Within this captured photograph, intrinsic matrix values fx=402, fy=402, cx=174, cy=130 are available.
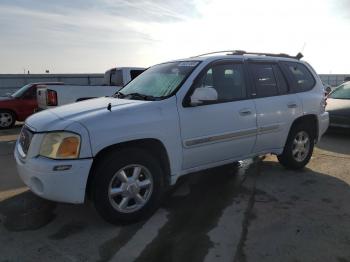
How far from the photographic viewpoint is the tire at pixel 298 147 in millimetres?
6227

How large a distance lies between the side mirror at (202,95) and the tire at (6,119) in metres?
9.27

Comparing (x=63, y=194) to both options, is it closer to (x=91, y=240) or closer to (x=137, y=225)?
(x=91, y=240)

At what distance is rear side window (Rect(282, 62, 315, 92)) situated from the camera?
247 inches

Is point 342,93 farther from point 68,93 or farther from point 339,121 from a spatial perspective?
point 68,93

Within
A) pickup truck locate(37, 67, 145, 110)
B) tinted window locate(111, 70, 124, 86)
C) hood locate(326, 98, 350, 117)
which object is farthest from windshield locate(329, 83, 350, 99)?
tinted window locate(111, 70, 124, 86)

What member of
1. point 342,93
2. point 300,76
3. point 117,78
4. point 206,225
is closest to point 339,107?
point 342,93

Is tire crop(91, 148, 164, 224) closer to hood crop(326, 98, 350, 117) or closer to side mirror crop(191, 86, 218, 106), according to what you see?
side mirror crop(191, 86, 218, 106)

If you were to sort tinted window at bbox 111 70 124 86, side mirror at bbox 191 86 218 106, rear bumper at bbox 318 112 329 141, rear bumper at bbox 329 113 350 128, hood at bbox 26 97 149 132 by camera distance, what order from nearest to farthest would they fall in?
hood at bbox 26 97 149 132
side mirror at bbox 191 86 218 106
rear bumper at bbox 318 112 329 141
rear bumper at bbox 329 113 350 128
tinted window at bbox 111 70 124 86

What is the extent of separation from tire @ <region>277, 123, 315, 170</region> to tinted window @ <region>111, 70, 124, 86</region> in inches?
225

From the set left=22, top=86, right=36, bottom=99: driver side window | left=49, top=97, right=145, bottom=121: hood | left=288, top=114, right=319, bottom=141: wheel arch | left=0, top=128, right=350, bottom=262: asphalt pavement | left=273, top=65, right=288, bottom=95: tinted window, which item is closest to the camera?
left=0, top=128, right=350, bottom=262: asphalt pavement

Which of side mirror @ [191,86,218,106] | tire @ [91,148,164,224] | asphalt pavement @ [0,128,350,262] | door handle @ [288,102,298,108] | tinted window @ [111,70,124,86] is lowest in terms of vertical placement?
asphalt pavement @ [0,128,350,262]

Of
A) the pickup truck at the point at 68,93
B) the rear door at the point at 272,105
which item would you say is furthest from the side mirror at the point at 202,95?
the pickup truck at the point at 68,93

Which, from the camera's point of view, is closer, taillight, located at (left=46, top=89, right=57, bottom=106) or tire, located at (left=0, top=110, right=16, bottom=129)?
taillight, located at (left=46, top=89, right=57, bottom=106)

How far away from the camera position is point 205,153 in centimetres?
493
